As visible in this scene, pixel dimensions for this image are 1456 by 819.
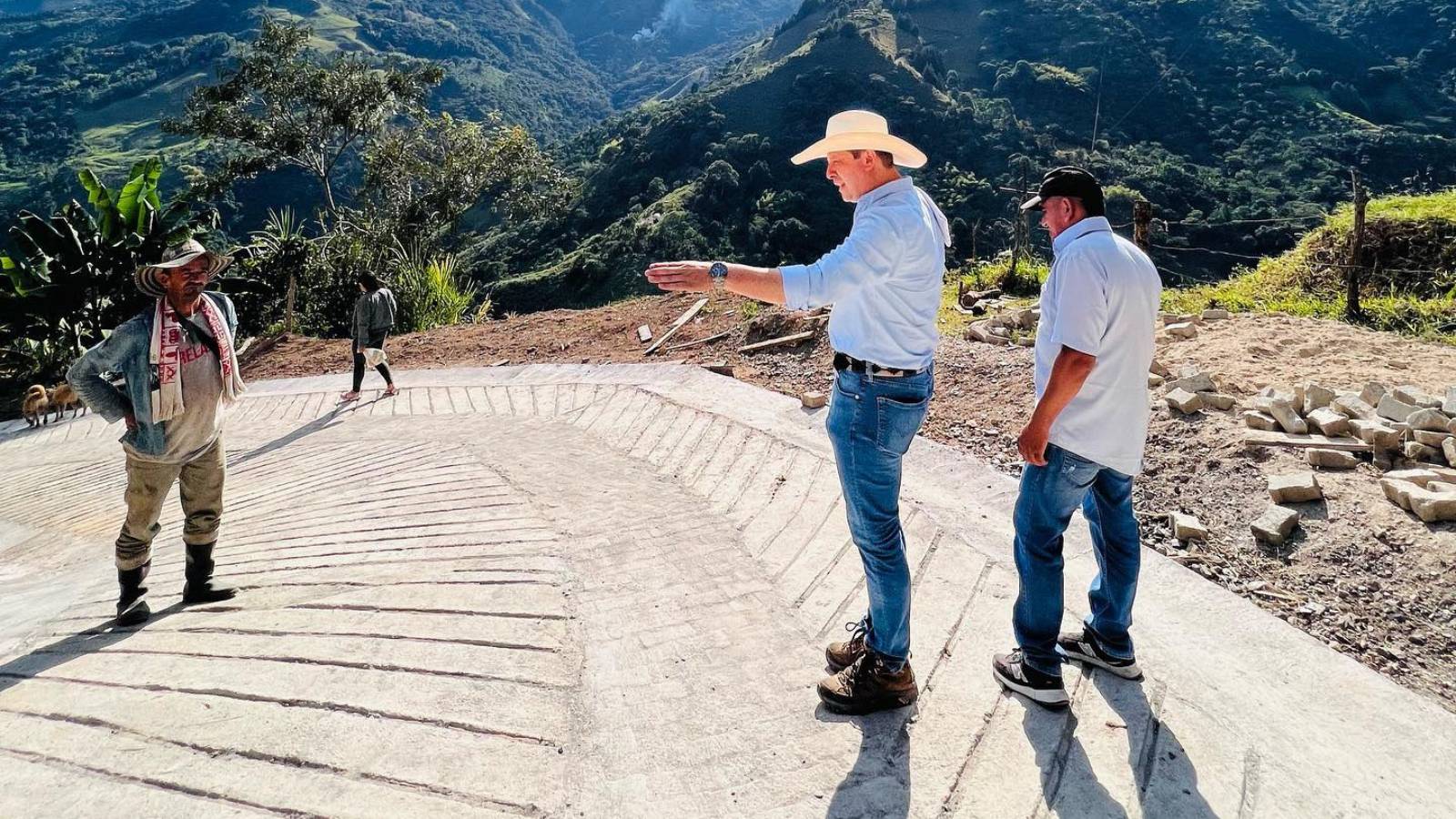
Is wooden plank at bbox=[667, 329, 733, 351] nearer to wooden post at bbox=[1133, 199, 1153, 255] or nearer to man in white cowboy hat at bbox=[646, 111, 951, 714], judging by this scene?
wooden post at bbox=[1133, 199, 1153, 255]

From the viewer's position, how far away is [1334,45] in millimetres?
66312

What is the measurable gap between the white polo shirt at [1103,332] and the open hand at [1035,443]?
0.06 meters

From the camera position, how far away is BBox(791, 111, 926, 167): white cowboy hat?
239 centimetres

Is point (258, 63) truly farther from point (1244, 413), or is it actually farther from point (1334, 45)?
point (1334, 45)

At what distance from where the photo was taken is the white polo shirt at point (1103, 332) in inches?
94.3

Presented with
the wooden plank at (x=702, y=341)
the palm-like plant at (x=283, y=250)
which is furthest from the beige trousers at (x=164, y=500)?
the palm-like plant at (x=283, y=250)

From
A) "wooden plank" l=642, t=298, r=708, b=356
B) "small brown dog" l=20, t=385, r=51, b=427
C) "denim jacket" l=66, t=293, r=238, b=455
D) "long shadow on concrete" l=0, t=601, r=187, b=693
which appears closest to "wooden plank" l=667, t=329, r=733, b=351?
"wooden plank" l=642, t=298, r=708, b=356

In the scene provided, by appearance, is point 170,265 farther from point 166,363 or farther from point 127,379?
point 127,379

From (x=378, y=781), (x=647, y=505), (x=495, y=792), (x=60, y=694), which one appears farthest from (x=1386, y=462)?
(x=60, y=694)

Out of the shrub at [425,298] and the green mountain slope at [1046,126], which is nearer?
the shrub at [425,298]

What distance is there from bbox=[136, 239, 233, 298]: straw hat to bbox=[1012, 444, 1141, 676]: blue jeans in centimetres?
362

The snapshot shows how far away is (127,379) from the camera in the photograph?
3492 millimetres

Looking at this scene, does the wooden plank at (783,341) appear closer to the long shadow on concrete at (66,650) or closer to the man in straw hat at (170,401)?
the man in straw hat at (170,401)

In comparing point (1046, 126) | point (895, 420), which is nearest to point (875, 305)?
point (895, 420)
